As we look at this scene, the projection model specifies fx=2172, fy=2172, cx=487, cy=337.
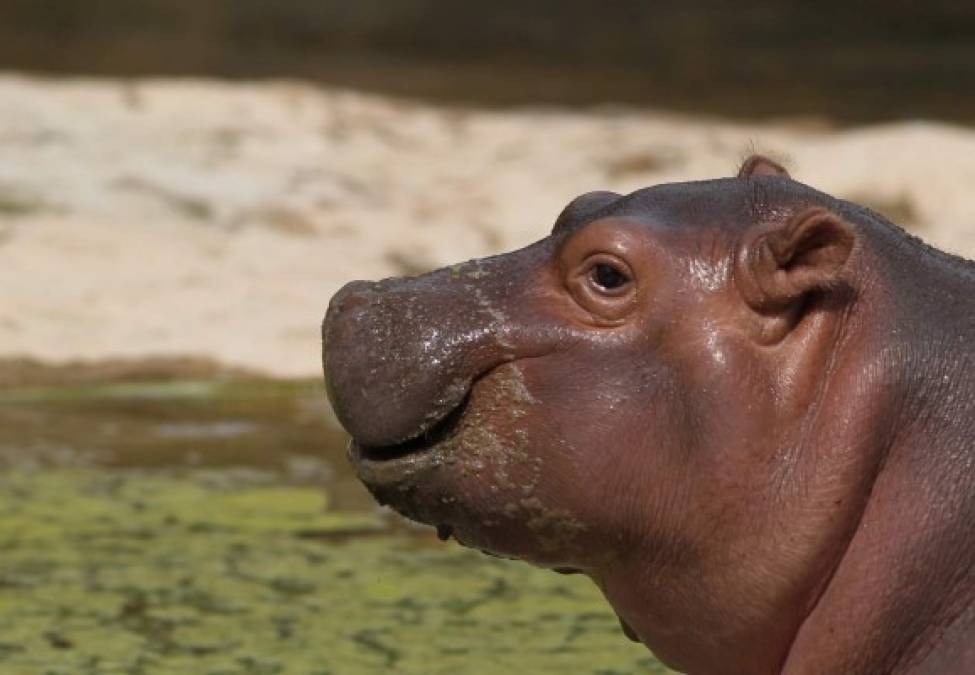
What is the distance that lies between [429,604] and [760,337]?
233 centimetres

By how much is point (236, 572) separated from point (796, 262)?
278 cm

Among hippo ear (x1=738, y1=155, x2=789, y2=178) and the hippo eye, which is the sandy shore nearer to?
hippo ear (x1=738, y1=155, x2=789, y2=178)

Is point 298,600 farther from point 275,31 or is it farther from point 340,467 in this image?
point 275,31

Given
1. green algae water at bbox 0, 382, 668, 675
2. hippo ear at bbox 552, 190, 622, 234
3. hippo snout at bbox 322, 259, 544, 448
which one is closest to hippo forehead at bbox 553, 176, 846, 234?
hippo ear at bbox 552, 190, 622, 234

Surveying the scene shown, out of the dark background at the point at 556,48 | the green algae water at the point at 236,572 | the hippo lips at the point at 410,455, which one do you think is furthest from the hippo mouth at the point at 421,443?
the dark background at the point at 556,48

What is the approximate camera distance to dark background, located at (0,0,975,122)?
50.1ft

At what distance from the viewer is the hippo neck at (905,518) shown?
10.6ft

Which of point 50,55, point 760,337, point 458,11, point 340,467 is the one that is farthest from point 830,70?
point 760,337

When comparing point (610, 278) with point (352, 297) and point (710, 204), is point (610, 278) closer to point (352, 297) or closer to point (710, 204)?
point (710, 204)

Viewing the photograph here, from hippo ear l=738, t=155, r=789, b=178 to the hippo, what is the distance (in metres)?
0.21

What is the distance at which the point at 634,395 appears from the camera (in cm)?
336

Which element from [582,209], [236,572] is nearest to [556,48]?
[236,572]

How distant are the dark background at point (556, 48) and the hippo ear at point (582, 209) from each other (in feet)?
35.2

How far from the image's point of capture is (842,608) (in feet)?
10.6
